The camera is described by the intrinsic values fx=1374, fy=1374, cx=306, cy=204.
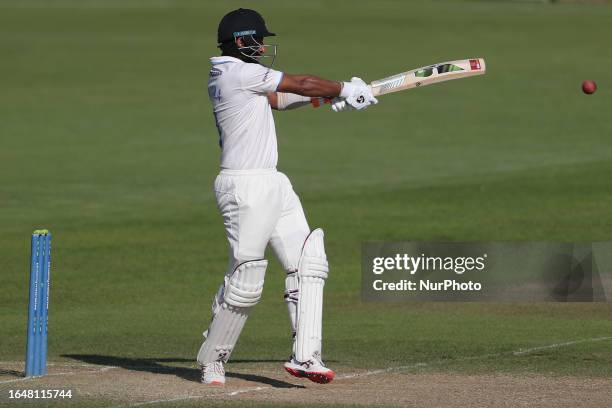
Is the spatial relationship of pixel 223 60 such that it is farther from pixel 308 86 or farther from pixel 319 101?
pixel 319 101

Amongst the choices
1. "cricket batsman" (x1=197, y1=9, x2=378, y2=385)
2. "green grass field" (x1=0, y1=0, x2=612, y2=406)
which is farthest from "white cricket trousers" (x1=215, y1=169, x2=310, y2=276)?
"green grass field" (x1=0, y1=0, x2=612, y2=406)

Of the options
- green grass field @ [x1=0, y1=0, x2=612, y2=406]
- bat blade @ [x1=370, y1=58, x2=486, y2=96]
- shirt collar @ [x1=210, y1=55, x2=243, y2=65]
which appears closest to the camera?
shirt collar @ [x1=210, y1=55, x2=243, y2=65]

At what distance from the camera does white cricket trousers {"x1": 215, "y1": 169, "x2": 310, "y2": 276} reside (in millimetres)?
8656

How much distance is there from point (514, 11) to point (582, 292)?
130 feet

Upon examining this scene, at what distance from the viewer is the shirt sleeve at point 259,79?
8.55 metres

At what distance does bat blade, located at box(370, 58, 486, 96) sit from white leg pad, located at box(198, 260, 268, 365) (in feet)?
5.01

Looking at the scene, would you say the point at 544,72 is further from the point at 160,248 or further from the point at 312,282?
the point at 312,282

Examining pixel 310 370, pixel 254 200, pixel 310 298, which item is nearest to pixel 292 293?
pixel 310 298

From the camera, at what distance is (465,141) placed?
93.4 feet

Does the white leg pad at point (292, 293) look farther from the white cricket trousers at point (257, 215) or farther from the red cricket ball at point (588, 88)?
the red cricket ball at point (588, 88)

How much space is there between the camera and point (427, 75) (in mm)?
9453

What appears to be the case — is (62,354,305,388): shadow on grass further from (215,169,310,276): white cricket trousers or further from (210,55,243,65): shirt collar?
(210,55,243,65): shirt collar

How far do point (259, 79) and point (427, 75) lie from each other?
4.68 feet

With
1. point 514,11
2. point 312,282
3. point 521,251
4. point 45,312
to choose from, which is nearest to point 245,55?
point 312,282
